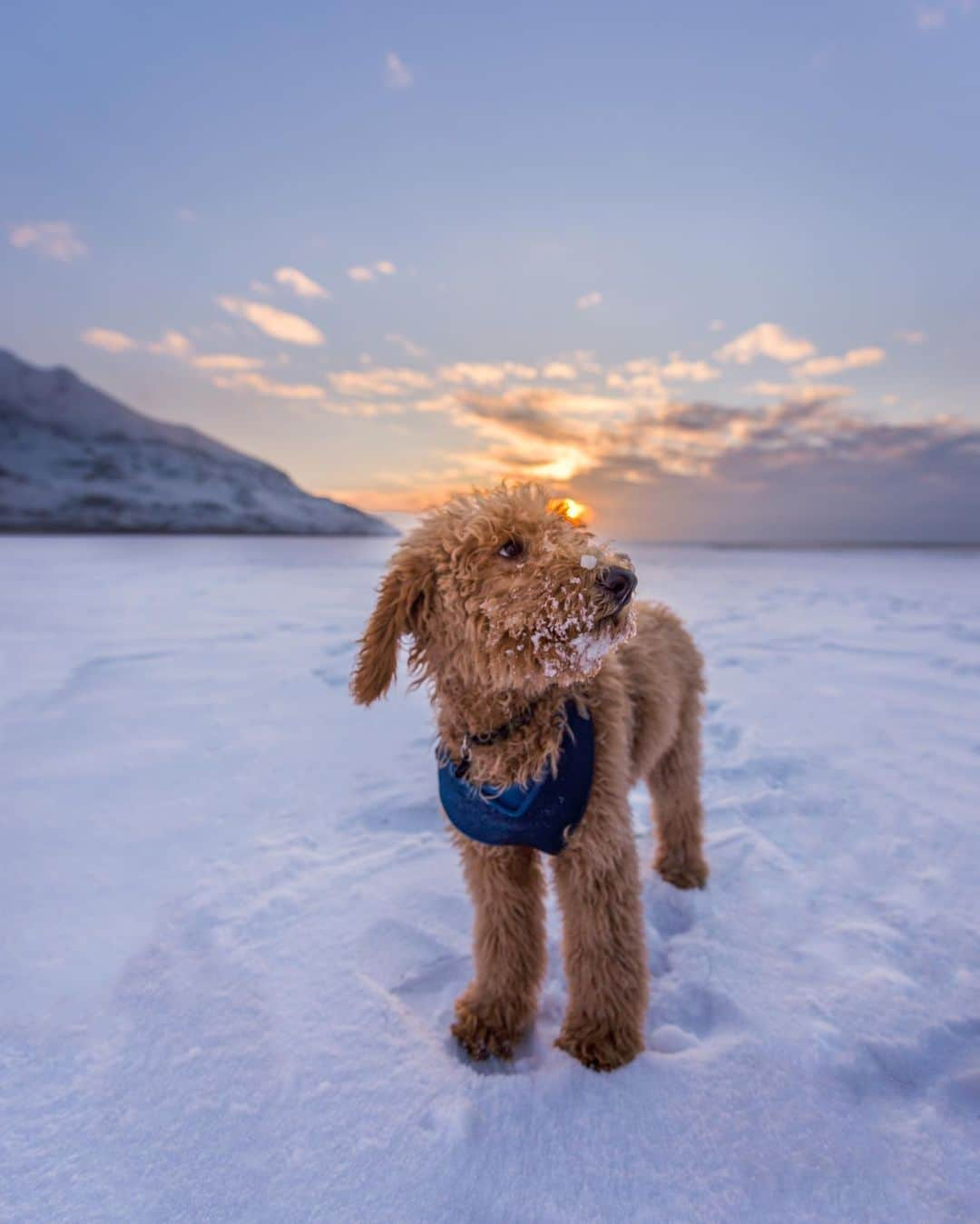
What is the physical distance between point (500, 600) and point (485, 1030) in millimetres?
1635

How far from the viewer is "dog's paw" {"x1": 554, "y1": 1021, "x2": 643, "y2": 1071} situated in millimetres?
2207

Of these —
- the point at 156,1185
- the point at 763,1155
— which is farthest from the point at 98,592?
the point at 763,1155

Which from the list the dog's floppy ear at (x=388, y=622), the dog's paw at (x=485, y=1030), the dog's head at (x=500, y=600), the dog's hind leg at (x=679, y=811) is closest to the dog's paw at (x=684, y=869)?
the dog's hind leg at (x=679, y=811)

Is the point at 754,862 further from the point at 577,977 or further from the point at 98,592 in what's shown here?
the point at 98,592

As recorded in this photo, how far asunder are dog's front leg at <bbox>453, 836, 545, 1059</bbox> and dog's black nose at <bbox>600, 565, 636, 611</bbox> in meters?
1.11

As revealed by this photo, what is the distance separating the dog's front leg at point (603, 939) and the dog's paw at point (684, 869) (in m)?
1.02

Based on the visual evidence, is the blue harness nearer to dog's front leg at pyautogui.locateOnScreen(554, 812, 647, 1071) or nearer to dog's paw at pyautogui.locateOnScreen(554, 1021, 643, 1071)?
dog's front leg at pyautogui.locateOnScreen(554, 812, 647, 1071)

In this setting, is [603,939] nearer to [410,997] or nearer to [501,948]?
[501,948]

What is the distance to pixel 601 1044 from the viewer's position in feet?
7.34

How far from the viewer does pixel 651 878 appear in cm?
335

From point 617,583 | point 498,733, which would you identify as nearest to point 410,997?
point 498,733

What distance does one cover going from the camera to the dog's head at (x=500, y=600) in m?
1.89

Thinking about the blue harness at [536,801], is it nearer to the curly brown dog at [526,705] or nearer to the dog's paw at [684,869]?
the curly brown dog at [526,705]

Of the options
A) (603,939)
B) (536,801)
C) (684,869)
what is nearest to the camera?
(536,801)
